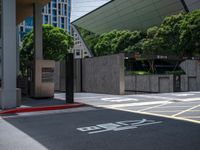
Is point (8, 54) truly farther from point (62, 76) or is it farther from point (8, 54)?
point (62, 76)

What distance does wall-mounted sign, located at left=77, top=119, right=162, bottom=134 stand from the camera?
8.83 metres

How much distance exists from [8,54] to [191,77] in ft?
67.6

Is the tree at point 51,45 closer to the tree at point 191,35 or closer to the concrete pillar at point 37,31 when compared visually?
the tree at point 191,35

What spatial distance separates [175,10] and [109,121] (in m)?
43.2

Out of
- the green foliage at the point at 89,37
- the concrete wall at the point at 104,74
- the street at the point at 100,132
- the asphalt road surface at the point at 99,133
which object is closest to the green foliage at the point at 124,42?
the green foliage at the point at 89,37

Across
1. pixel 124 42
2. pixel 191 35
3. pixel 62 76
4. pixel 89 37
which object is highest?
pixel 89 37

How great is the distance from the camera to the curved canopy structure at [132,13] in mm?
50250

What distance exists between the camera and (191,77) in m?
30.0

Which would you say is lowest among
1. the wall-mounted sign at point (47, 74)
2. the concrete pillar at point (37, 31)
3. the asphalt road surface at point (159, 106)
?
the asphalt road surface at point (159, 106)

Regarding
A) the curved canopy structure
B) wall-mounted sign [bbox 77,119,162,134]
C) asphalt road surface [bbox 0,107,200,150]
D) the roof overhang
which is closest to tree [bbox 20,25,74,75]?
the curved canopy structure

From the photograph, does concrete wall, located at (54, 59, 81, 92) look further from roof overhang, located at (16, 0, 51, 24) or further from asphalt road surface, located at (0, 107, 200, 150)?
asphalt road surface, located at (0, 107, 200, 150)

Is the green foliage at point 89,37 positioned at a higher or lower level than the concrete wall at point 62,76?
higher

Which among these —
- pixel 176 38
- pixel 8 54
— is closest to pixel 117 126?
pixel 8 54

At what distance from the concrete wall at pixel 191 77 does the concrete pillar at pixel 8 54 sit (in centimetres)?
1948
